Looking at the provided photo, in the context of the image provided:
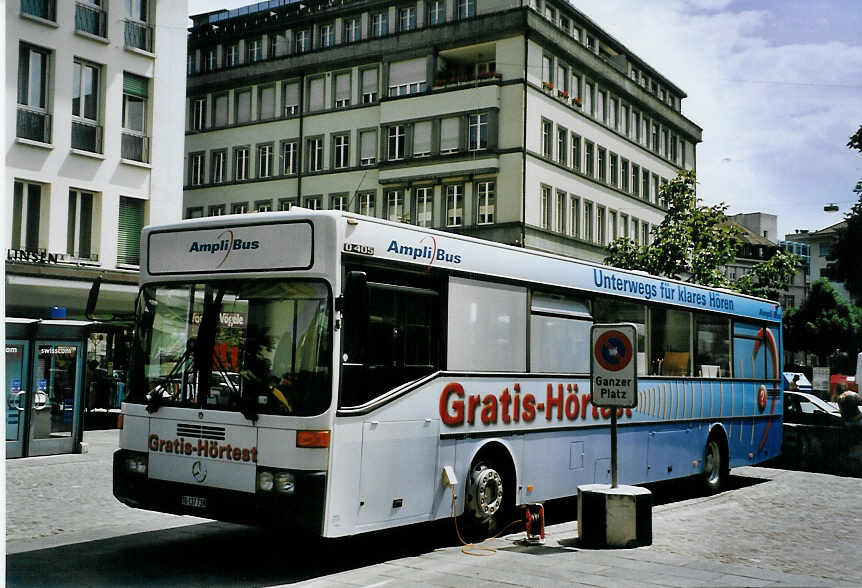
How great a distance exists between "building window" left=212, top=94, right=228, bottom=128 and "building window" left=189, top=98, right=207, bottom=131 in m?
0.96

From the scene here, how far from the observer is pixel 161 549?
9.65 meters

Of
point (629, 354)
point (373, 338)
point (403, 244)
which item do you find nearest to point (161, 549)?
point (373, 338)

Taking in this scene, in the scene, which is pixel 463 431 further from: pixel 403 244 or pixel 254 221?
pixel 254 221

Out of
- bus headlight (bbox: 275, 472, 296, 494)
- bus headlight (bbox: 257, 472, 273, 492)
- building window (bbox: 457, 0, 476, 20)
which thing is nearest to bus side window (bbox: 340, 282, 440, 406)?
bus headlight (bbox: 275, 472, 296, 494)

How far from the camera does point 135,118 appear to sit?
27609mm

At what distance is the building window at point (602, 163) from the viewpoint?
5343cm

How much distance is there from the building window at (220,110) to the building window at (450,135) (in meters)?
13.3

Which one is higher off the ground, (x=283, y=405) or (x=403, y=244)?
(x=403, y=244)

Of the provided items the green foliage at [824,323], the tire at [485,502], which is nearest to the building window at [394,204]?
the tire at [485,502]

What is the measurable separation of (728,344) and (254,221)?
952 cm

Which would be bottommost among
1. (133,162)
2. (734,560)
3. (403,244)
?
(734,560)

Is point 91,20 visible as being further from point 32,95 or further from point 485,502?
point 485,502

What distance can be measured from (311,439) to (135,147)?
21.2m

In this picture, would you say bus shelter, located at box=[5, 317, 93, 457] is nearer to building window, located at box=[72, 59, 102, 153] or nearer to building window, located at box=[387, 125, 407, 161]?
building window, located at box=[72, 59, 102, 153]
